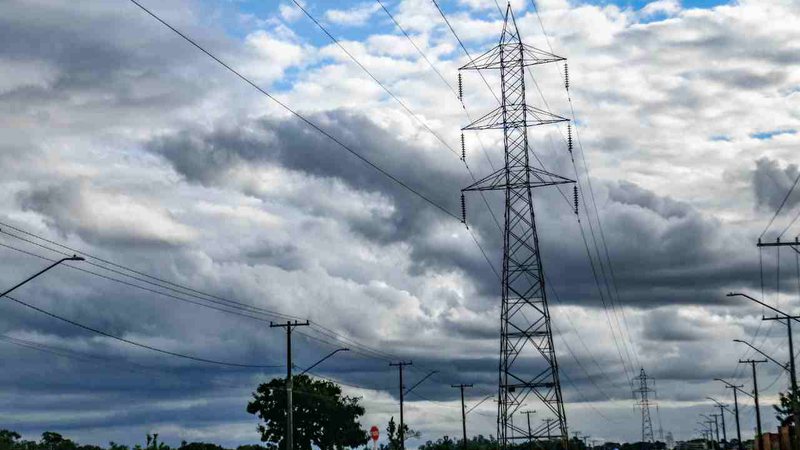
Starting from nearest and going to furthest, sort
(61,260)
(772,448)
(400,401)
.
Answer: (61,260) → (400,401) → (772,448)

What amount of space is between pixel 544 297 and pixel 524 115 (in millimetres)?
12316

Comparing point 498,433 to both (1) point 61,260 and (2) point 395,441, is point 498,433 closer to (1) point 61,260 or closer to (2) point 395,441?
(1) point 61,260

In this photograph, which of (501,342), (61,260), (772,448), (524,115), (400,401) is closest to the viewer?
(61,260)

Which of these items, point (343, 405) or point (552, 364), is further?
point (343, 405)

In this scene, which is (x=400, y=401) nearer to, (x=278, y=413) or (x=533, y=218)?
(x=278, y=413)

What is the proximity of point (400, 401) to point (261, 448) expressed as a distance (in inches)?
1844

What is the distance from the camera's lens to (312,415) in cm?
18238

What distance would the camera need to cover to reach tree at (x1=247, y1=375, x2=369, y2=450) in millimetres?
176250

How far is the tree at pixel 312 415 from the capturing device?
17625 centimetres

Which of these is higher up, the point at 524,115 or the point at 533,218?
the point at 524,115

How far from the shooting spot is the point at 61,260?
148 ft

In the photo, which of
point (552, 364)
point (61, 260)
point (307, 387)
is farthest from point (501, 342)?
point (307, 387)

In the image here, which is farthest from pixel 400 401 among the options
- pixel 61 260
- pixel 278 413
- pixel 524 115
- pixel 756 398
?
pixel 61 260

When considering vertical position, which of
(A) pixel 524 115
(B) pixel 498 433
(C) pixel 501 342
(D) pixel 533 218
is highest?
(A) pixel 524 115
